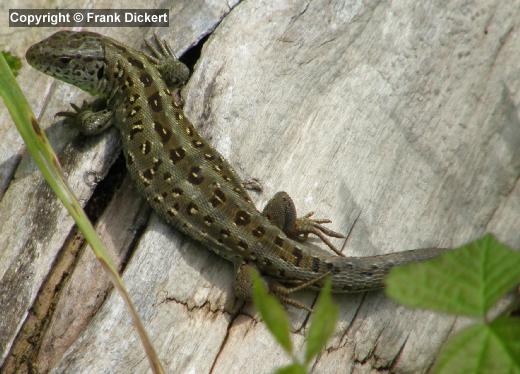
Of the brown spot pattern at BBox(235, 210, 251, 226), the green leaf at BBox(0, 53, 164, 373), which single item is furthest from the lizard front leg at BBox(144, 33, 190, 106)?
the green leaf at BBox(0, 53, 164, 373)

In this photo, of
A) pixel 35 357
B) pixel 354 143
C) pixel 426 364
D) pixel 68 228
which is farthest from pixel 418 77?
pixel 35 357

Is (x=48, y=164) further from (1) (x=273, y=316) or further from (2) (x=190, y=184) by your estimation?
(1) (x=273, y=316)

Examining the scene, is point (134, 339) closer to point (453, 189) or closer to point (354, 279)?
point (354, 279)

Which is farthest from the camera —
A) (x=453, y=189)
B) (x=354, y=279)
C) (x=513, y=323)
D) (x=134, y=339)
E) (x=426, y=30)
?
(x=426, y=30)

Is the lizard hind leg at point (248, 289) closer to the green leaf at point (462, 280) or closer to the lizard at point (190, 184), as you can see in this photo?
the lizard at point (190, 184)

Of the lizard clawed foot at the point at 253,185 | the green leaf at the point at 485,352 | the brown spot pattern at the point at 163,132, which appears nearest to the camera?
the green leaf at the point at 485,352

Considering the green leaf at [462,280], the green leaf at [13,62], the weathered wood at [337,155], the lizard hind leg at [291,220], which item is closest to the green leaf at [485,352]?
the green leaf at [462,280]

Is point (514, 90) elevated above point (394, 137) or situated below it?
above
